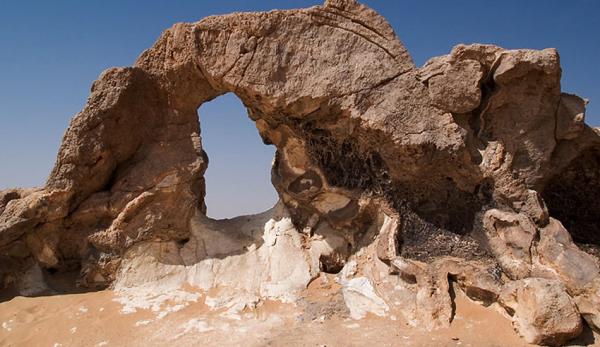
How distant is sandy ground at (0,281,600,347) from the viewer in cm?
354

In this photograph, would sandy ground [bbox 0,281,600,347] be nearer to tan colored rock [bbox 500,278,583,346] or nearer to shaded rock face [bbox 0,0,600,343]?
tan colored rock [bbox 500,278,583,346]

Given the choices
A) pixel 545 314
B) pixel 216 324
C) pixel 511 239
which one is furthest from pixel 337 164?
pixel 545 314

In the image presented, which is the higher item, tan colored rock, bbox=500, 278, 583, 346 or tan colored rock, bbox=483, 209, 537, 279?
tan colored rock, bbox=483, 209, 537, 279

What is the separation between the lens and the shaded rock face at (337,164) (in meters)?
4.32

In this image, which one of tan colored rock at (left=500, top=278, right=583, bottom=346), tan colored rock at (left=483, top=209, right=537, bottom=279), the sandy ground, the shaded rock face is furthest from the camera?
the shaded rock face

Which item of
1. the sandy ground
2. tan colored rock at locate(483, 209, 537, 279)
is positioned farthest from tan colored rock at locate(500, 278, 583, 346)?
tan colored rock at locate(483, 209, 537, 279)

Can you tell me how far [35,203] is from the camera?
4.66 m

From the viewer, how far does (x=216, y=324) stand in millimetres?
3979

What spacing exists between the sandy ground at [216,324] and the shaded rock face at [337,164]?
25cm

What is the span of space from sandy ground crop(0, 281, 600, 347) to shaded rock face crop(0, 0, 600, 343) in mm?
253

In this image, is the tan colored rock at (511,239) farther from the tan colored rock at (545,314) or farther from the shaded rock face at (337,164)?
the tan colored rock at (545,314)

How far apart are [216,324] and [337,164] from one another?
2177 millimetres

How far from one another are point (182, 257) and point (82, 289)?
46.1 inches

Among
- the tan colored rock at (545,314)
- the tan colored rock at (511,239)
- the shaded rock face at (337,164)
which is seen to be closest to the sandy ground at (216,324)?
the tan colored rock at (545,314)
